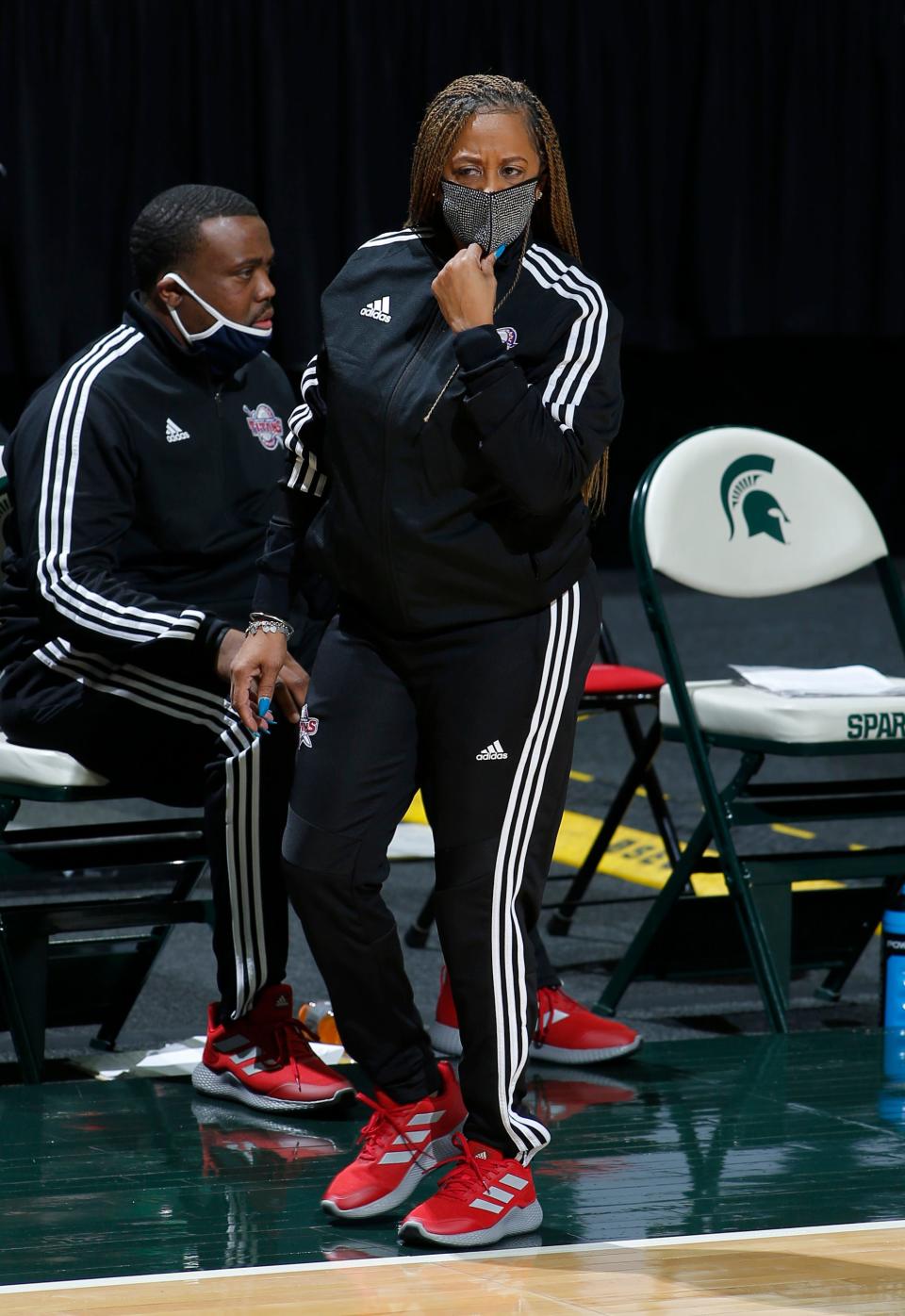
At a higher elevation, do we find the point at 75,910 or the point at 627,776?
the point at 75,910

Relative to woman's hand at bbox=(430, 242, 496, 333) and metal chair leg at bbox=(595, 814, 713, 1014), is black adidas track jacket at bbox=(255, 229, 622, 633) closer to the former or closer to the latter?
woman's hand at bbox=(430, 242, 496, 333)

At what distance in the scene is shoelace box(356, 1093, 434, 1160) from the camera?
99.7 inches

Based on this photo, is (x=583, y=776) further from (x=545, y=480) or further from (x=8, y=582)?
(x=545, y=480)

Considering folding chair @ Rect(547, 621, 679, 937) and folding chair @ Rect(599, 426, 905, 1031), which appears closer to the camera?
folding chair @ Rect(599, 426, 905, 1031)

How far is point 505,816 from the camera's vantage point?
2414 mm

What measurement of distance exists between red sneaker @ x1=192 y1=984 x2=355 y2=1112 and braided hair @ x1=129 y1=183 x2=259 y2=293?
1.27 m

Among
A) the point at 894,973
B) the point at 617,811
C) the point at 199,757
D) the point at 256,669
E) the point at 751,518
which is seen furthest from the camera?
the point at 617,811

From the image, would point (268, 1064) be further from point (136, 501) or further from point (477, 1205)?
point (136, 501)

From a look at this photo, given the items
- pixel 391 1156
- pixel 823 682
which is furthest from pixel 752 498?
pixel 391 1156

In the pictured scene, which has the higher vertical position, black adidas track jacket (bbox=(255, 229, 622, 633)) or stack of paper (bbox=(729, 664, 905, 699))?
black adidas track jacket (bbox=(255, 229, 622, 633))

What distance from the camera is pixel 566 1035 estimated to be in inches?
132

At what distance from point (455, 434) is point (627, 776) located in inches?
88.3

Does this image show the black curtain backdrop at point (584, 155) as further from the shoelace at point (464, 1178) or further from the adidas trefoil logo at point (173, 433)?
the shoelace at point (464, 1178)

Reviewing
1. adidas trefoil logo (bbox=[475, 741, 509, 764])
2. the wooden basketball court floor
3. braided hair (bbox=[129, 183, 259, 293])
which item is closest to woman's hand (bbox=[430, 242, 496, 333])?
adidas trefoil logo (bbox=[475, 741, 509, 764])
